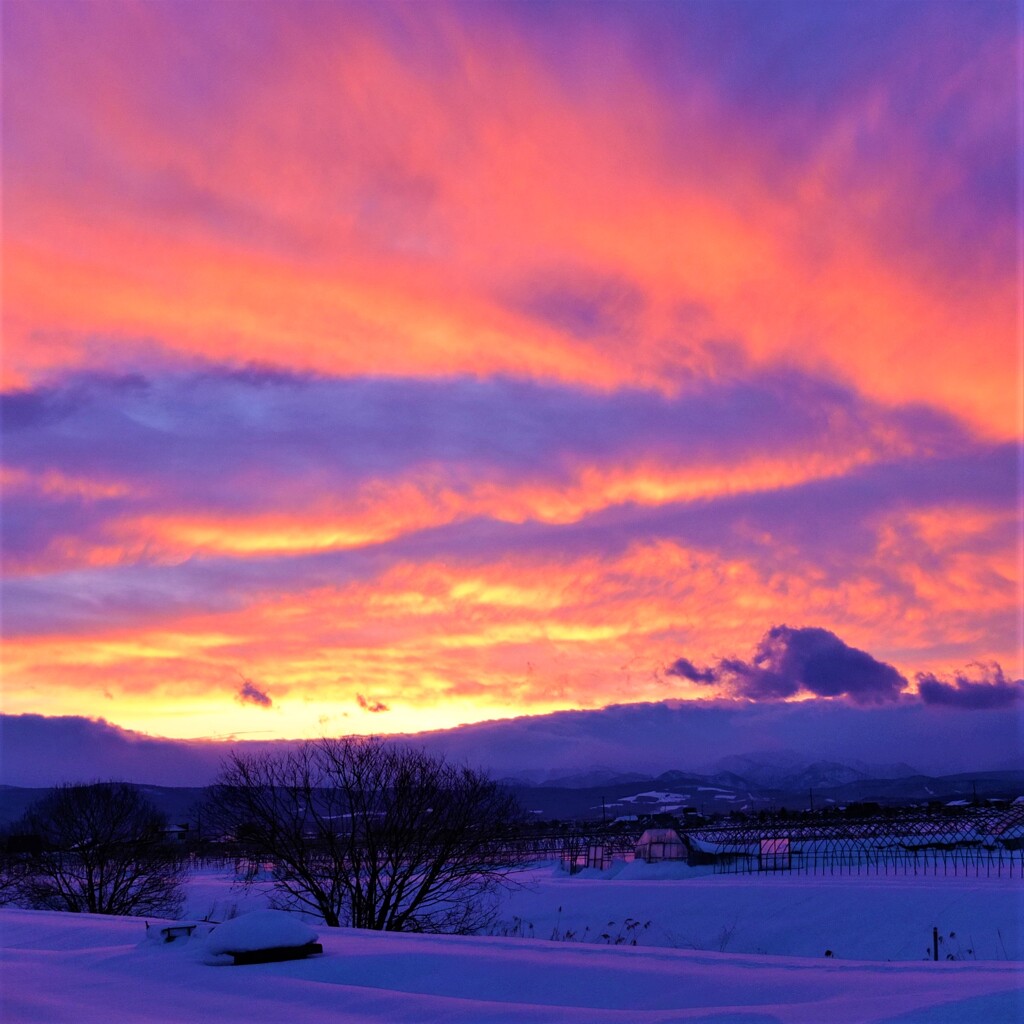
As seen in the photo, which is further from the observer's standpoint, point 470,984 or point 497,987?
point 470,984

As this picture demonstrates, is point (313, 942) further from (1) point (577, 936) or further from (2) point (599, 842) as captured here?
(2) point (599, 842)

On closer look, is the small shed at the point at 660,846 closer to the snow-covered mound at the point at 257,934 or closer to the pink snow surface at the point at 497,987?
the pink snow surface at the point at 497,987

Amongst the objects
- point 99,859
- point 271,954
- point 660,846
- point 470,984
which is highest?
point 470,984

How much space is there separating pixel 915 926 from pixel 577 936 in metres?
12.2

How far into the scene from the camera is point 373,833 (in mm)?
30938

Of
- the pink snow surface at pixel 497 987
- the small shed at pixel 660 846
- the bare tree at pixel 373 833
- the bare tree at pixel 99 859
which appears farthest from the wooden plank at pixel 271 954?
the small shed at pixel 660 846

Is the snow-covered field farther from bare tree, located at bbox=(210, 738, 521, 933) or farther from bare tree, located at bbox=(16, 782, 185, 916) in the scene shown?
bare tree, located at bbox=(16, 782, 185, 916)

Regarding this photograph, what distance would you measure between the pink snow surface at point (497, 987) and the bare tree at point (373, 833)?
54.6 feet

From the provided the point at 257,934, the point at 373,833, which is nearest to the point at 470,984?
the point at 257,934

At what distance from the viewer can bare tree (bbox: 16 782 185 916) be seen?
150 ft

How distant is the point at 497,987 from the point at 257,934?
3488 millimetres

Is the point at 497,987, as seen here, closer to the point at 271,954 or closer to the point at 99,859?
the point at 271,954

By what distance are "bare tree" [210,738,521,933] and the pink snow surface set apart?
16644 mm

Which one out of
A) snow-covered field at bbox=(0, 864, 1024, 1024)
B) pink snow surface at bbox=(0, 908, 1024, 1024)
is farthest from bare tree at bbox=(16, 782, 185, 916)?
pink snow surface at bbox=(0, 908, 1024, 1024)
